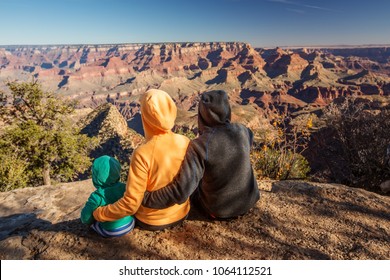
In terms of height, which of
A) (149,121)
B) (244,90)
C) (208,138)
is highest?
(149,121)

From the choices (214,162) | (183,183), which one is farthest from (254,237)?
(183,183)

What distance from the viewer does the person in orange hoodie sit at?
2.81 metres

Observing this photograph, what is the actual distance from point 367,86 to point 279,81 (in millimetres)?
51892

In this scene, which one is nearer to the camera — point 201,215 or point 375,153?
point 201,215

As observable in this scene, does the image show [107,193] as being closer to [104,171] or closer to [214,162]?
[104,171]

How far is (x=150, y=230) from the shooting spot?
11.8 feet

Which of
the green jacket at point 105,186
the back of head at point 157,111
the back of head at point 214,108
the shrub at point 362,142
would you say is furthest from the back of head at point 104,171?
the shrub at point 362,142

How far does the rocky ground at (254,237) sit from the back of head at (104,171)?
86 centimetres

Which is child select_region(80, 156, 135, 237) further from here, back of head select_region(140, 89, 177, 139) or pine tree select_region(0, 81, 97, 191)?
pine tree select_region(0, 81, 97, 191)

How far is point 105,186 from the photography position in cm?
318

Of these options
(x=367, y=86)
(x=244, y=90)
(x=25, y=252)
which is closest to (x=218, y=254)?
(x=25, y=252)

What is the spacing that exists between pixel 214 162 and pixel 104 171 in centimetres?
125
